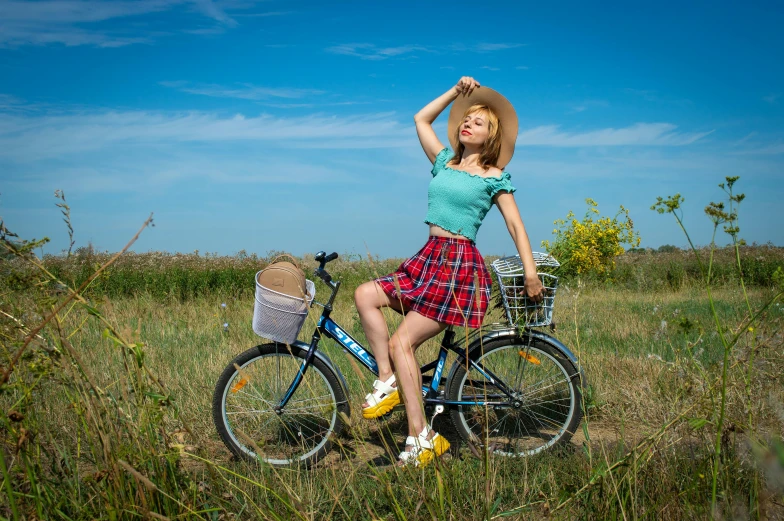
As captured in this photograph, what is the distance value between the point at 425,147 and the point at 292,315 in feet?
4.85

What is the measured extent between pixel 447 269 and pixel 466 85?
4.19 ft

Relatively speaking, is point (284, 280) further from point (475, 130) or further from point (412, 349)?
point (475, 130)

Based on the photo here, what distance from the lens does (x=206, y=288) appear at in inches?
484

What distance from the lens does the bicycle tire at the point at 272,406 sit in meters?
3.88

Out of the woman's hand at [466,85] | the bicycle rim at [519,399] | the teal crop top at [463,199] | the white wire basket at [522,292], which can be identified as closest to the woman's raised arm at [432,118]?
the woman's hand at [466,85]

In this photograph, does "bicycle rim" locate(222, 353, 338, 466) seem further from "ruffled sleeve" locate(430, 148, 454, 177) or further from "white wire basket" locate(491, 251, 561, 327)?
"ruffled sleeve" locate(430, 148, 454, 177)

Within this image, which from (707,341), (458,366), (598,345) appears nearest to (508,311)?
(458,366)

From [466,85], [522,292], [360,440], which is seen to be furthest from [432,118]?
[360,440]

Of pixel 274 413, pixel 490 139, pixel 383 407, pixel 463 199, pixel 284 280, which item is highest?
pixel 490 139

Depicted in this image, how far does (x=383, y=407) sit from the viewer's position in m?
3.70

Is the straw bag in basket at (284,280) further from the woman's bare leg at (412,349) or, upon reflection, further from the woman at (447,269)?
the woman's bare leg at (412,349)

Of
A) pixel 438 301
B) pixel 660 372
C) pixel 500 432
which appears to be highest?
pixel 438 301

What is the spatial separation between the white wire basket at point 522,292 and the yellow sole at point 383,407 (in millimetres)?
884

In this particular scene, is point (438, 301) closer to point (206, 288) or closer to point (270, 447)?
point (270, 447)
